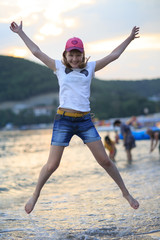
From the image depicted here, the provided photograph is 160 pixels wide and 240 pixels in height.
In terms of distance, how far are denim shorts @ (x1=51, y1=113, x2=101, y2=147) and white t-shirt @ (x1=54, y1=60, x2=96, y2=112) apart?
0.43 ft

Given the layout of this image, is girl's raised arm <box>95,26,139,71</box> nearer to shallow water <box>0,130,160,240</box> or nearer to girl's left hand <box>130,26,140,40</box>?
girl's left hand <box>130,26,140,40</box>

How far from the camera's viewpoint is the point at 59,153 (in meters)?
4.09

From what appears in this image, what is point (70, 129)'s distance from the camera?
407 cm

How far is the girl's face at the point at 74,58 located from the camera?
4.05 m

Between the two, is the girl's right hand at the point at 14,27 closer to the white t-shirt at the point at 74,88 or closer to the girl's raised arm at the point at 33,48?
the girl's raised arm at the point at 33,48

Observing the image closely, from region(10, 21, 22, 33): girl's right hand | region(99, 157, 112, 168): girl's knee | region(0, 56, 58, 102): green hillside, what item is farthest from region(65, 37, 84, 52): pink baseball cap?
region(0, 56, 58, 102): green hillside

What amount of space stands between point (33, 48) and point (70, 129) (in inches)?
40.0

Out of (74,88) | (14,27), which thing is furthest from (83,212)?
(14,27)

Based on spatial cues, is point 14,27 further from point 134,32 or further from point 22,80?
point 22,80

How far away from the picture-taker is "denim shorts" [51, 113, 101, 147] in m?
4.04

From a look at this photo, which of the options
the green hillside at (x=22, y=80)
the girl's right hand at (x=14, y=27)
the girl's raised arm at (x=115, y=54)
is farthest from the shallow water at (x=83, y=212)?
the green hillside at (x=22, y=80)

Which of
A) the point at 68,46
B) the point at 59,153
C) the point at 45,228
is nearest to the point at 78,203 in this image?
the point at 45,228

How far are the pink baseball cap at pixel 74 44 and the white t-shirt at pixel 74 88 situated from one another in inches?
8.8

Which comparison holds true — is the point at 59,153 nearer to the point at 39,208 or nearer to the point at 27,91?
the point at 39,208
